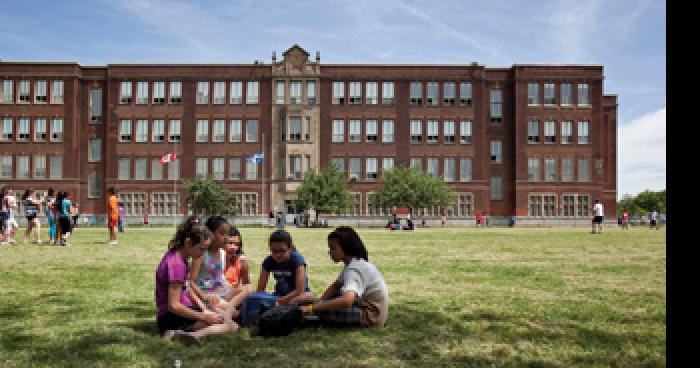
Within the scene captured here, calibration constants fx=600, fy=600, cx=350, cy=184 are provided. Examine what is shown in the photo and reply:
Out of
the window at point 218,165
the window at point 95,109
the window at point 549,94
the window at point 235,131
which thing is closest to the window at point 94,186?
the window at point 95,109

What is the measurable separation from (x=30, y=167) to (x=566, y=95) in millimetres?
57573

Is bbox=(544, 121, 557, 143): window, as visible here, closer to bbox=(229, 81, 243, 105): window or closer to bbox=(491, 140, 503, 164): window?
bbox=(491, 140, 503, 164): window

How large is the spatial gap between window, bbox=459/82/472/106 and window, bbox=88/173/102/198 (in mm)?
39482

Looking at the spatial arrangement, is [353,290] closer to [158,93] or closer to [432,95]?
[432,95]

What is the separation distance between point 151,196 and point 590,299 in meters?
59.8

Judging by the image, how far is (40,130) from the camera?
63094 mm

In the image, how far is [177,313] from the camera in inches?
234

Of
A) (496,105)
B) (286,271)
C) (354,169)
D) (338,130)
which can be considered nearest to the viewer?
(286,271)

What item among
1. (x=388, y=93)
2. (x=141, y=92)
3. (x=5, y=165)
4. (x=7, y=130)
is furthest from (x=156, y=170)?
(x=388, y=93)

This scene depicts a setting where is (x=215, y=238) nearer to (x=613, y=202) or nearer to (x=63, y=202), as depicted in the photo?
(x=63, y=202)

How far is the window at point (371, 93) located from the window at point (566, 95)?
66.1ft

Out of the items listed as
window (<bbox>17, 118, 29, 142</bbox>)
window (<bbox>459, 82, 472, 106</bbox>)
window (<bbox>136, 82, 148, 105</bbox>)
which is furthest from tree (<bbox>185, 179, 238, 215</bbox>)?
window (<bbox>459, 82, 472, 106</bbox>)

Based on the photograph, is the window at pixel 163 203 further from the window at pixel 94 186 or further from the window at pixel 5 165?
the window at pixel 5 165

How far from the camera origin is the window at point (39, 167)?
62.8 m
